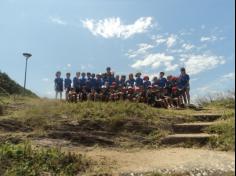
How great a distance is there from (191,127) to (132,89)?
3661mm

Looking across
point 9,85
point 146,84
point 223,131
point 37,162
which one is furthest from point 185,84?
point 9,85

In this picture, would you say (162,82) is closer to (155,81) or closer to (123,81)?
(155,81)

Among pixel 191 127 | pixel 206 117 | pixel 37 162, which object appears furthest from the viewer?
pixel 206 117

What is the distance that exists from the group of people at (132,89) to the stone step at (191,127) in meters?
2.57

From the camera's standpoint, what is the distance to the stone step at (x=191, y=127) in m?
12.2

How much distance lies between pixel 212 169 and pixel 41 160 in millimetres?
3555

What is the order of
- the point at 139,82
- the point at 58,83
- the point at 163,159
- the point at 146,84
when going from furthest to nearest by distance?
the point at 58,83, the point at 139,82, the point at 146,84, the point at 163,159

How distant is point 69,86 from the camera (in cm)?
1662

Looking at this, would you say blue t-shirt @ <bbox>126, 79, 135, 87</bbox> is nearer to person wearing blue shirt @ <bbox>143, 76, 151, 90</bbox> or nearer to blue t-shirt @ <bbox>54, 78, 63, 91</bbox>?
person wearing blue shirt @ <bbox>143, 76, 151, 90</bbox>

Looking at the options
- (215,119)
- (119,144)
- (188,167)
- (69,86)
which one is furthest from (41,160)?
(69,86)

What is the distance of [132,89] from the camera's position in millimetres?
15516

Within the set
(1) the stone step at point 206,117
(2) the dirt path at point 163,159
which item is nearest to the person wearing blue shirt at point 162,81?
(1) the stone step at point 206,117

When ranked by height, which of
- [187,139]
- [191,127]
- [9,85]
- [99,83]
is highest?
[9,85]

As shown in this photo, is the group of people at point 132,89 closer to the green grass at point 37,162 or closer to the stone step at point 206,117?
the stone step at point 206,117
